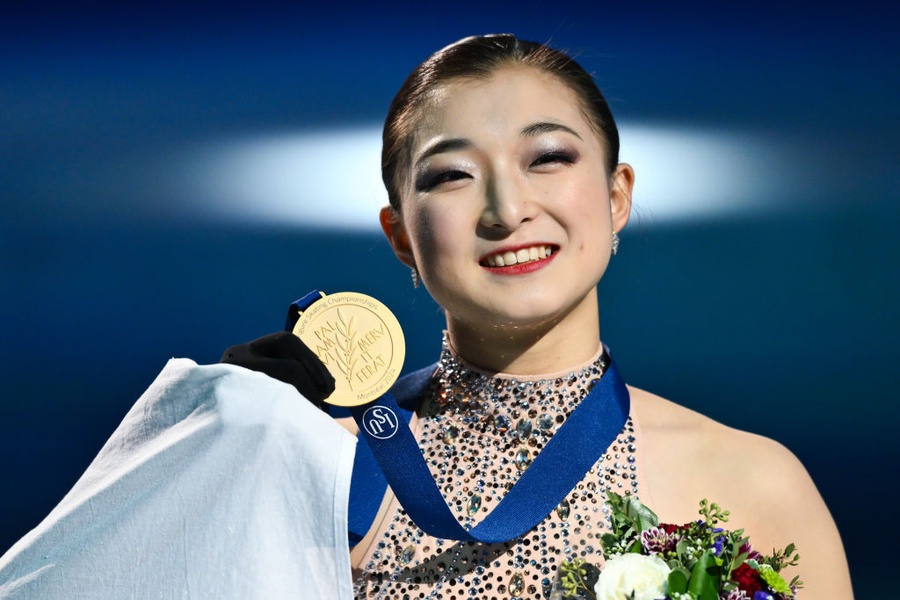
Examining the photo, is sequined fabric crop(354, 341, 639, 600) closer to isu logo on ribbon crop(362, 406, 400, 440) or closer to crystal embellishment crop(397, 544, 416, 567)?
crystal embellishment crop(397, 544, 416, 567)

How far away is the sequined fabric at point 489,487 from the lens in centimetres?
175

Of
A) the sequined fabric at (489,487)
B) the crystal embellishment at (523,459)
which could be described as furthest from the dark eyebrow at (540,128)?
the crystal embellishment at (523,459)

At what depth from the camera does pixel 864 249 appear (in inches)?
108

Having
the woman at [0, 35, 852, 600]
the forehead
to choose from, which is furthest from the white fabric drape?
the forehead

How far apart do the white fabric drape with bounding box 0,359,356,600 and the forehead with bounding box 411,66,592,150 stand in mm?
564

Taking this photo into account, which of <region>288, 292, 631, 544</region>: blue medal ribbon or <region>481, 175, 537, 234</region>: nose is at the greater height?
<region>481, 175, 537, 234</region>: nose

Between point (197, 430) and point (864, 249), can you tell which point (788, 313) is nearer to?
point (864, 249)

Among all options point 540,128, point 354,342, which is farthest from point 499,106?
point 354,342

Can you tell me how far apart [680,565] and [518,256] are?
0.54 meters

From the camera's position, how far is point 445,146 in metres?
1.82

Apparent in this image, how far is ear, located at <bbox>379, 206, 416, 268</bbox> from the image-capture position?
1.99 m

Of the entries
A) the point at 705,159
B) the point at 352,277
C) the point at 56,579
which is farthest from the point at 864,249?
the point at 56,579

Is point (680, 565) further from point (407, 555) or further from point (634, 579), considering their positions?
point (407, 555)

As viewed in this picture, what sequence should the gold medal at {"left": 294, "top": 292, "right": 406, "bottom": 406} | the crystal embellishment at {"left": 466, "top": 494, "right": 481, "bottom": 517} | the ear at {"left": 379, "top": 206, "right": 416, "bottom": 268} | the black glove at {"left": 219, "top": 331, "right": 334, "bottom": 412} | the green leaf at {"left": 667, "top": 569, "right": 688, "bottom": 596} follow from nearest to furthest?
the green leaf at {"left": 667, "top": 569, "right": 688, "bottom": 596} → the black glove at {"left": 219, "top": 331, "right": 334, "bottom": 412} → the gold medal at {"left": 294, "top": 292, "right": 406, "bottom": 406} → the crystal embellishment at {"left": 466, "top": 494, "right": 481, "bottom": 517} → the ear at {"left": 379, "top": 206, "right": 416, "bottom": 268}
